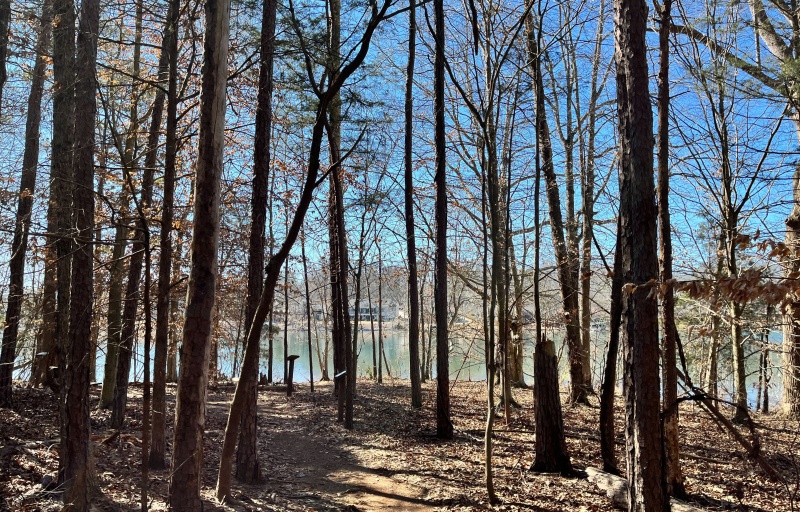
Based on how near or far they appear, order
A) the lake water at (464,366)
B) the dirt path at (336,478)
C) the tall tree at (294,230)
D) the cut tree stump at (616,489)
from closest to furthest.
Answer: the tall tree at (294,230) → the cut tree stump at (616,489) → the dirt path at (336,478) → the lake water at (464,366)

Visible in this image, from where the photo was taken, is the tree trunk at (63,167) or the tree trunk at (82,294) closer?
the tree trunk at (82,294)

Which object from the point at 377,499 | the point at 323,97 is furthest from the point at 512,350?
the point at 323,97

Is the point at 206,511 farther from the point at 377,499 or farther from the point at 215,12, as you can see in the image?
the point at 215,12

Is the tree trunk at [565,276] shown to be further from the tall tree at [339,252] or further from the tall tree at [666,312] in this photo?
the tall tree at [666,312]

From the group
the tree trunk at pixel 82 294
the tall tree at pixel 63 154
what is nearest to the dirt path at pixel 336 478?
the tree trunk at pixel 82 294

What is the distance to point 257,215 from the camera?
261 inches

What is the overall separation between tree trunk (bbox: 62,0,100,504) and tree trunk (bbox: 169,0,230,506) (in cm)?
152

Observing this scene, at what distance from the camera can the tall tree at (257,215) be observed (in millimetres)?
6434

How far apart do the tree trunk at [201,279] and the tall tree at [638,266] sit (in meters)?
3.71

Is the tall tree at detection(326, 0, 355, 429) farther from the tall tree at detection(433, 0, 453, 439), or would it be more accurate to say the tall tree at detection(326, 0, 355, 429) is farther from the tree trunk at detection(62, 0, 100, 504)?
the tree trunk at detection(62, 0, 100, 504)

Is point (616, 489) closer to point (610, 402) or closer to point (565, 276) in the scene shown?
point (610, 402)

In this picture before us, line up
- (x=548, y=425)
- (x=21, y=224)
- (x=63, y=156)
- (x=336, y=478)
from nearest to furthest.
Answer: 1. (x=63, y=156)
2. (x=548, y=425)
3. (x=336, y=478)
4. (x=21, y=224)

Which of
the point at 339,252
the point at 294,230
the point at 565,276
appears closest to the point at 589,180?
the point at 565,276

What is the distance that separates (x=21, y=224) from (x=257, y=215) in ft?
12.5
